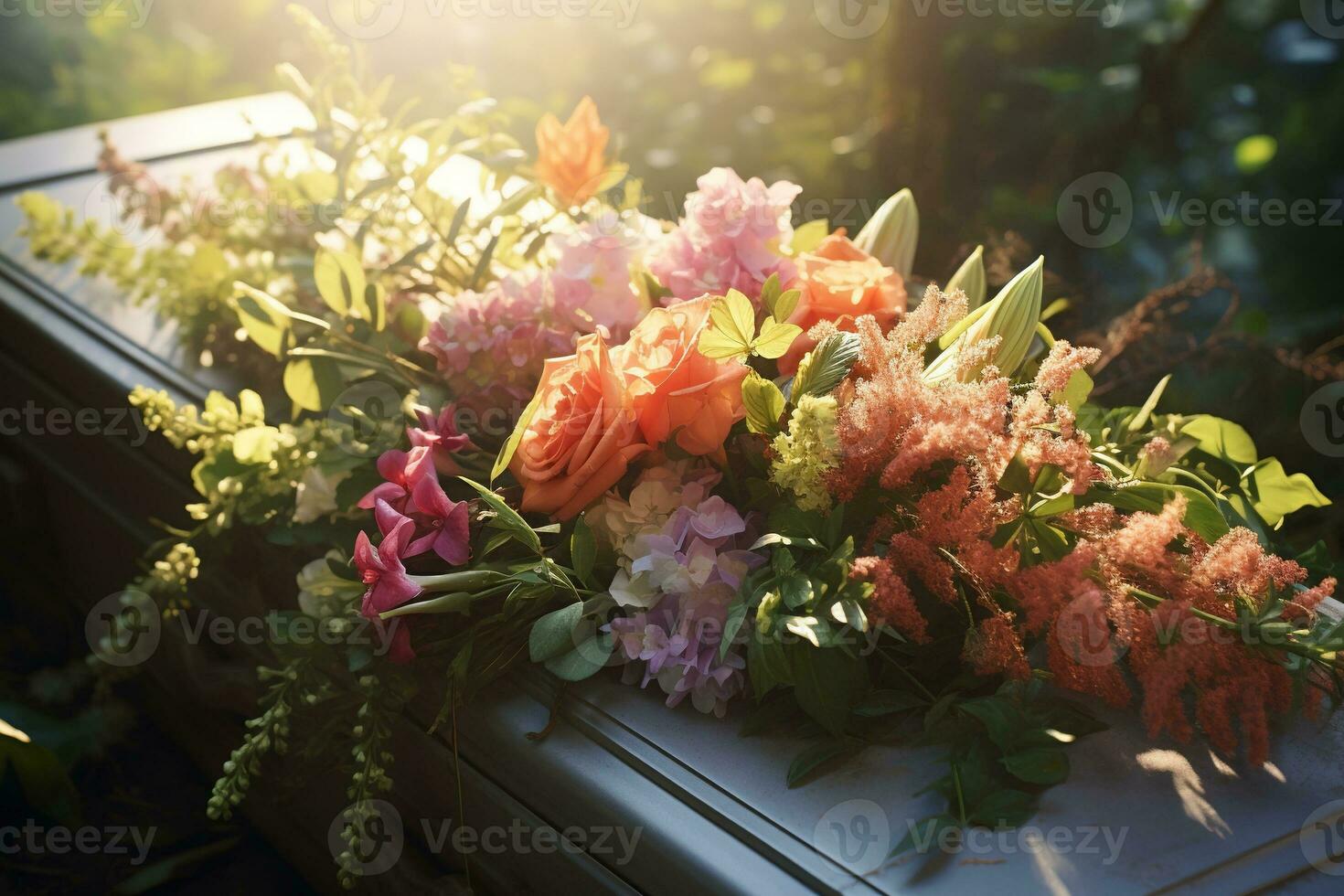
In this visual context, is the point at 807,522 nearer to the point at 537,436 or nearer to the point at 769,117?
the point at 537,436

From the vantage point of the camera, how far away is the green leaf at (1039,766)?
85 centimetres

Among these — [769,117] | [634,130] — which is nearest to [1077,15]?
[769,117]

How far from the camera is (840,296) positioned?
1.14m

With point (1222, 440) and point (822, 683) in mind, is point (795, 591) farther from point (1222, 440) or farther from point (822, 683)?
point (1222, 440)

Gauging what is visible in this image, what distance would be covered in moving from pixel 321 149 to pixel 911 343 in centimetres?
102

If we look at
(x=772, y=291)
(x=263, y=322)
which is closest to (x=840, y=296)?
(x=772, y=291)

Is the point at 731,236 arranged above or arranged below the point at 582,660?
above

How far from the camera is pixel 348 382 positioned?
1.36 m

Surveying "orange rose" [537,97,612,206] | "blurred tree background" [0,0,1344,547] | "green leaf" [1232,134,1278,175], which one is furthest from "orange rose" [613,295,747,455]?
"green leaf" [1232,134,1278,175]

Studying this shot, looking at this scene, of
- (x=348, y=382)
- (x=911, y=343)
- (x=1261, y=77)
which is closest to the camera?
(x=911, y=343)

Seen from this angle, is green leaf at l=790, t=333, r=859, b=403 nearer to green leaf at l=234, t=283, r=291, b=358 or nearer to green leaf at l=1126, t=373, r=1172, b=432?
green leaf at l=1126, t=373, r=1172, b=432

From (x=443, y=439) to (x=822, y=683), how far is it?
473 mm

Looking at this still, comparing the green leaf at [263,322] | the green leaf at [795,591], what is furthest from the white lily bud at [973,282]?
the green leaf at [263,322]

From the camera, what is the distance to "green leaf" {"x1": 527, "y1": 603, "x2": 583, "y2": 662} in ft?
3.16
